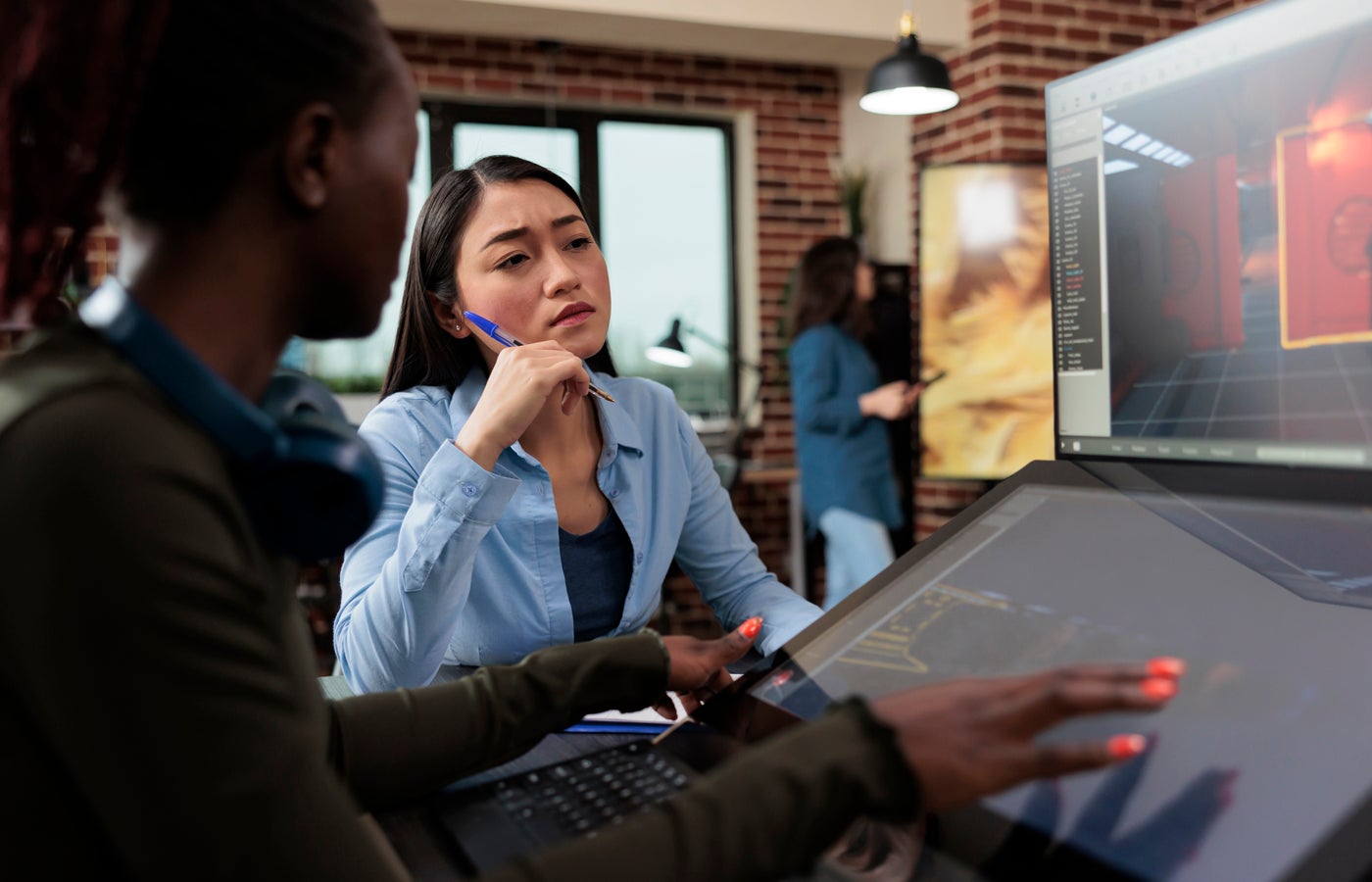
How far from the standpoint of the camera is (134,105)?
1.70ft

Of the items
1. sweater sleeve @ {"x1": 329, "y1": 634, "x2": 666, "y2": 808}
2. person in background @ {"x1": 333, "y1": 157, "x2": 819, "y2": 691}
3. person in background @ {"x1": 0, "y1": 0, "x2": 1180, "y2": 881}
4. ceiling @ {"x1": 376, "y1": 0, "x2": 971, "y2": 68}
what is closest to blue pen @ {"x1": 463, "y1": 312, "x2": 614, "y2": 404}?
person in background @ {"x1": 333, "y1": 157, "x2": 819, "y2": 691}

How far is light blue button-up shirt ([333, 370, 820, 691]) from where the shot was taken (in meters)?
1.09

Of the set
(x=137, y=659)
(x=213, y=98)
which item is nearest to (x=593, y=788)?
(x=137, y=659)

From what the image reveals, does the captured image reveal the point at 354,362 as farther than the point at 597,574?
Yes

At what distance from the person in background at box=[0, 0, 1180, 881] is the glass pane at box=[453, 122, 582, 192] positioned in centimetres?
446

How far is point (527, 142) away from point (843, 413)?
2.29 metres

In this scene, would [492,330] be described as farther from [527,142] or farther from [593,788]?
[527,142]

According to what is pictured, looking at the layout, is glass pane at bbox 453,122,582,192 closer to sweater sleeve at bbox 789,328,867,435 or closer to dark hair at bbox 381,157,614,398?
sweater sleeve at bbox 789,328,867,435

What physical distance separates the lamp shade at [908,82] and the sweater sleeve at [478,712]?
285 centimetres

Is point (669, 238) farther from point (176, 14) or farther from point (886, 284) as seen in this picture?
point (176, 14)

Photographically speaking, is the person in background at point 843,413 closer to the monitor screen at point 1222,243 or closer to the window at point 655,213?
the window at point 655,213

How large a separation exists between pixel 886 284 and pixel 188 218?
4.17 metres

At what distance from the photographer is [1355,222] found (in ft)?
2.35

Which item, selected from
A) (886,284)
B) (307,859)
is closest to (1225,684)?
(307,859)
